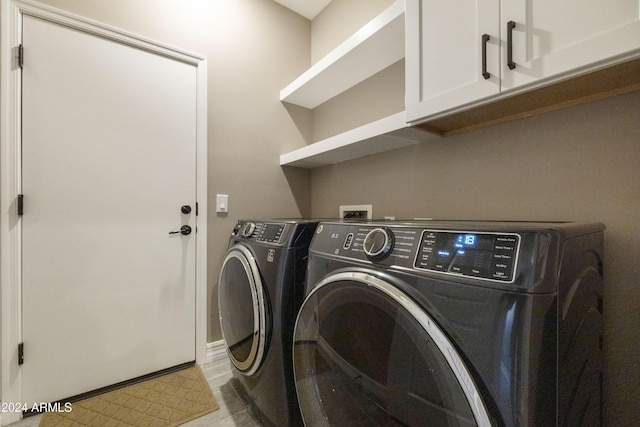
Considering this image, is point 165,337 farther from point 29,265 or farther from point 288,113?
point 288,113

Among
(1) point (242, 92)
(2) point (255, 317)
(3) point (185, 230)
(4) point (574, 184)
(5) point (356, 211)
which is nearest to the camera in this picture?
(4) point (574, 184)

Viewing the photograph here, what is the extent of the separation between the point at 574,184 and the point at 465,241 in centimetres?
76

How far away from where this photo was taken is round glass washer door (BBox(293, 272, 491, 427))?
1.69 ft

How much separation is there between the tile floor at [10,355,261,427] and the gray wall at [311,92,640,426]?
4.49 feet

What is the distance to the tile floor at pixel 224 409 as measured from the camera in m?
1.21

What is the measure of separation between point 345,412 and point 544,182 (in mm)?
1102

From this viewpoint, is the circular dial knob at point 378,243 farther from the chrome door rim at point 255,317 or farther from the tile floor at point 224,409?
the tile floor at point 224,409

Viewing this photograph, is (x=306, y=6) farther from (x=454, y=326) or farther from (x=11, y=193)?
(x=454, y=326)

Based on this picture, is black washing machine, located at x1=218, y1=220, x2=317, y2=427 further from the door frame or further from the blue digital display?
the door frame

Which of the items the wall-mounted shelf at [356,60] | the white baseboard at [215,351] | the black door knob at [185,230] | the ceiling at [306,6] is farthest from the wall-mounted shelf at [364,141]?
the white baseboard at [215,351]

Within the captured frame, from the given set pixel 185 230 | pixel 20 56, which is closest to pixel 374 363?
pixel 185 230

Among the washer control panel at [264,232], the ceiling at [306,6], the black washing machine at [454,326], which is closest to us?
the black washing machine at [454,326]

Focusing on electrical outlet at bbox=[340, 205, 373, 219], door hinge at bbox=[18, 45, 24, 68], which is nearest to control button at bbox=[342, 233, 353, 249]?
electrical outlet at bbox=[340, 205, 373, 219]

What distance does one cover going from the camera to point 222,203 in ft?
5.99
